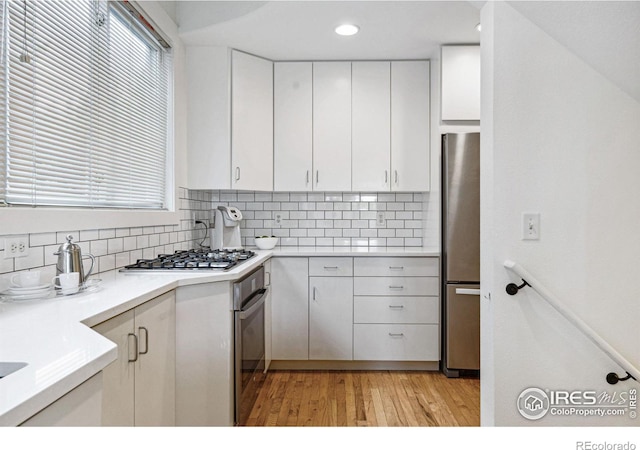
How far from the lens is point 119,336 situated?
142 cm

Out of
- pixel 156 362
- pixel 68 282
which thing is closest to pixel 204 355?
pixel 156 362

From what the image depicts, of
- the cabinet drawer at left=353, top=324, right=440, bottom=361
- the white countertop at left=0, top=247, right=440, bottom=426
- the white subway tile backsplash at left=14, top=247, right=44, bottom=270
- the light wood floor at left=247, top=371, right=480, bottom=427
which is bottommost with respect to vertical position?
the light wood floor at left=247, top=371, right=480, bottom=427

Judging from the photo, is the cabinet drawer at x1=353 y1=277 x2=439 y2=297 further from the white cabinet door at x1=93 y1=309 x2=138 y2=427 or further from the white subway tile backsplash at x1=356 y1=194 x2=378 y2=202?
the white cabinet door at x1=93 y1=309 x2=138 y2=427

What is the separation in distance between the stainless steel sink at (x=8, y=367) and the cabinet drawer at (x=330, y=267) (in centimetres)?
241

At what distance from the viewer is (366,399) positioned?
2.70m

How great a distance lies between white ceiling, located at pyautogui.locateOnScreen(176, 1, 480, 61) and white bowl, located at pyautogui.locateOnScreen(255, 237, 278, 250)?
1.46 metres

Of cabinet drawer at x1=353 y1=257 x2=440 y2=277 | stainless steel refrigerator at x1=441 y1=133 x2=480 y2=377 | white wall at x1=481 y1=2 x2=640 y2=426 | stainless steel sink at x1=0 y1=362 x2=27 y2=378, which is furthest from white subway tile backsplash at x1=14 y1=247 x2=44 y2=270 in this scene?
stainless steel refrigerator at x1=441 y1=133 x2=480 y2=377

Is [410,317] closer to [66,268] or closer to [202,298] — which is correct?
[202,298]

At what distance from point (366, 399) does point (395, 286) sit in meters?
0.86

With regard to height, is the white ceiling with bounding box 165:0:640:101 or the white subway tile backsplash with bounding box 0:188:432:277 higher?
the white ceiling with bounding box 165:0:640:101

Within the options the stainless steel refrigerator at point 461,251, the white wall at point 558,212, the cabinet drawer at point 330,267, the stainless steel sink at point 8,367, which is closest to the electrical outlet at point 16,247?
the stainless steel sink at point 8,367

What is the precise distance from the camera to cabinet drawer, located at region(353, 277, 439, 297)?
3.20 metres

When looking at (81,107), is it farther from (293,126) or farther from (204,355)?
(293,126)
